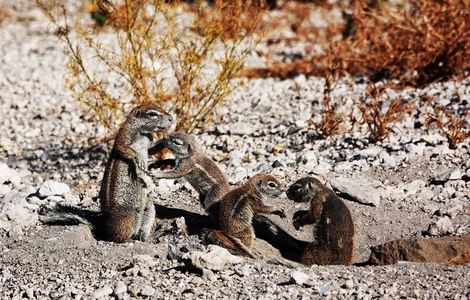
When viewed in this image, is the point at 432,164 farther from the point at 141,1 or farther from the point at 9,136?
the point at 9,136

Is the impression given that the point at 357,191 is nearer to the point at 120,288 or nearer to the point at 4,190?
the point at 120,288

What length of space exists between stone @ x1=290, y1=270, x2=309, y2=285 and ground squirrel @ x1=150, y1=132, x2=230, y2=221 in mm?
1594

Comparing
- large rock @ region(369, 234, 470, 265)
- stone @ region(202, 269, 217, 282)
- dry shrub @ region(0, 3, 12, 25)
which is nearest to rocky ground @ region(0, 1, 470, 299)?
stone @ region(202, 269, 217, 282)

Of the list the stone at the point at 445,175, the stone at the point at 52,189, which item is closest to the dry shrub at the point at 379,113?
the stone at the point at 445,175

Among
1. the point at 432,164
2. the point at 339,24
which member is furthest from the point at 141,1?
the point at 339,24

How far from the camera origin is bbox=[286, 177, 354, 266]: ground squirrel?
688 centimetres

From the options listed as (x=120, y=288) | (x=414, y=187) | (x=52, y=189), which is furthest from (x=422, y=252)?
(x=52, y=189)

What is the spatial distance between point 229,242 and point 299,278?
3.75ft

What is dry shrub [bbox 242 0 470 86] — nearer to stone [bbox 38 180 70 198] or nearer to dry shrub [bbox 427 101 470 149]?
dry shrub [bbox 427 101 470 149]

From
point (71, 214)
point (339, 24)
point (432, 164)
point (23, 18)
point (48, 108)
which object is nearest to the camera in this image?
point (71, 214)

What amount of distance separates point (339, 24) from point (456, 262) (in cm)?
884

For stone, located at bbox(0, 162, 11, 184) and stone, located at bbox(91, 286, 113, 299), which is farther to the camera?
stone, located at bbox(0, 162, 11, 184)

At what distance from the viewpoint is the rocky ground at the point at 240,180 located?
6.19 m

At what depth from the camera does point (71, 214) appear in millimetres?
7648
